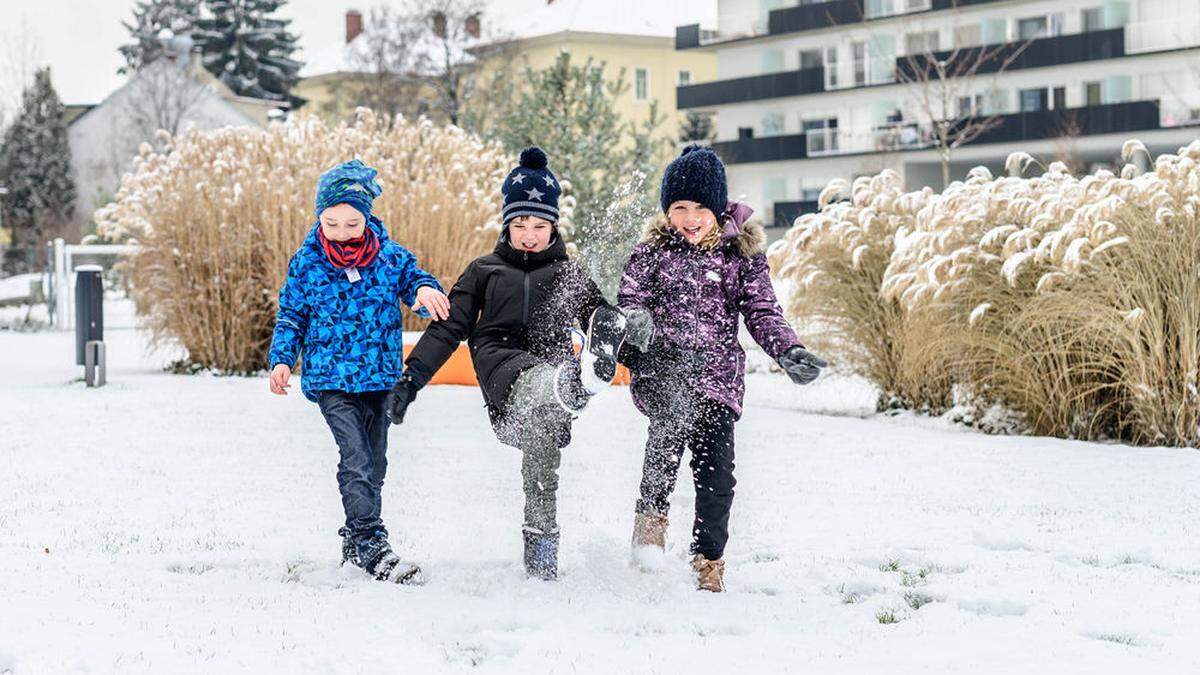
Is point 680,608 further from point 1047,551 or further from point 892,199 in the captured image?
point 892,199

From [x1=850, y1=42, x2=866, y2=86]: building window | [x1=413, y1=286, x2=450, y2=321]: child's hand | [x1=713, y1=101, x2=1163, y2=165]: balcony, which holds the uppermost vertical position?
[x1=850, y1=42, x2=866, y2=86]: building window

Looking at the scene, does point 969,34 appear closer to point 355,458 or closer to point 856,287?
point 856,287

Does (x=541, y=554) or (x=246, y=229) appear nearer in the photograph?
(x=541, y=554)

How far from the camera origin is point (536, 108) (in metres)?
19.5

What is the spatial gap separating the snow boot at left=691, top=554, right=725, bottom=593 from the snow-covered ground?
8 cm

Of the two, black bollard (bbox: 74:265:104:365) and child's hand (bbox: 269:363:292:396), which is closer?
child's hand (bbox: 269:363:292:396)

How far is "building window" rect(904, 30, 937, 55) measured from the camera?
50.4m

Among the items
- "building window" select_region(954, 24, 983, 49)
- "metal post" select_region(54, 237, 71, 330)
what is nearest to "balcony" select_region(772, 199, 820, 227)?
"building window" select_region(954, 24, 983, 49)

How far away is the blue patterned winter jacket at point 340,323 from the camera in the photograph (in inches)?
215

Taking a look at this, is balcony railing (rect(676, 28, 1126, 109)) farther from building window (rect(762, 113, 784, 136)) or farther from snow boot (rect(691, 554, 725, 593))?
snow boot (rect(691, 554, 725, 593))

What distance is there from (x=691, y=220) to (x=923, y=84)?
1461 inches

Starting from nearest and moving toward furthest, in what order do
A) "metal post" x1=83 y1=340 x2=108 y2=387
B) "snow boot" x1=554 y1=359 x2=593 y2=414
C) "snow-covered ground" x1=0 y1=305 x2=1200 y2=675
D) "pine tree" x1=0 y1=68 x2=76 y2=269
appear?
"snow-covered ground" x1=0 y1=305 x2=1200 y2=675, "snow boot" x1=554 y1=359 x2=593 y2=414, "metal post" x1=83 y1=340 x2=108 y2=387, "pine tree" x1=0 y1=68 x2=76 y2=269

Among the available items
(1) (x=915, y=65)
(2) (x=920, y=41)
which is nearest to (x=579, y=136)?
(1) (x=915, y=65)

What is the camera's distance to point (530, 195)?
5305mm
